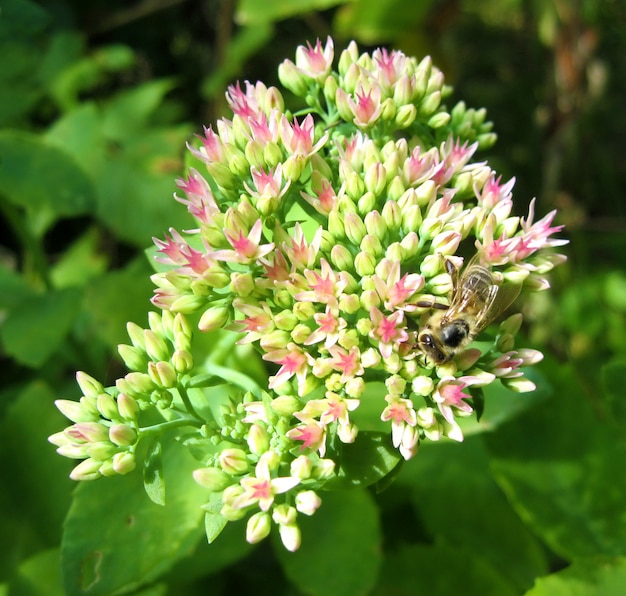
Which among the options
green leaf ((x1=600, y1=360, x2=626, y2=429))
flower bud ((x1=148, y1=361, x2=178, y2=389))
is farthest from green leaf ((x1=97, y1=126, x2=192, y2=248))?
green leaf ((x1=600, y1=360, x2=626, y2=429))

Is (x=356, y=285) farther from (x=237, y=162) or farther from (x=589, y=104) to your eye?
(x=589, y=104)

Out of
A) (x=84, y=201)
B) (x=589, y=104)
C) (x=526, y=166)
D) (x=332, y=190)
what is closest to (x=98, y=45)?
(x=84, y=201)

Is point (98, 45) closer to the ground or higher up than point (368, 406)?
higher up

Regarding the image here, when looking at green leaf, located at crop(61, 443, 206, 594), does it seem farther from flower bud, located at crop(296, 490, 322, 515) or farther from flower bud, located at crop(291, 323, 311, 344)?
flower bud, located at crop(291, 323, 311, 344)

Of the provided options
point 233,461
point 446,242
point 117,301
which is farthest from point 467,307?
point 117,301

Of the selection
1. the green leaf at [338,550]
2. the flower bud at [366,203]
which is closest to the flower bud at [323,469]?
the flower bud at [366,203]

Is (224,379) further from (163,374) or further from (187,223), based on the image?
(187,223)
